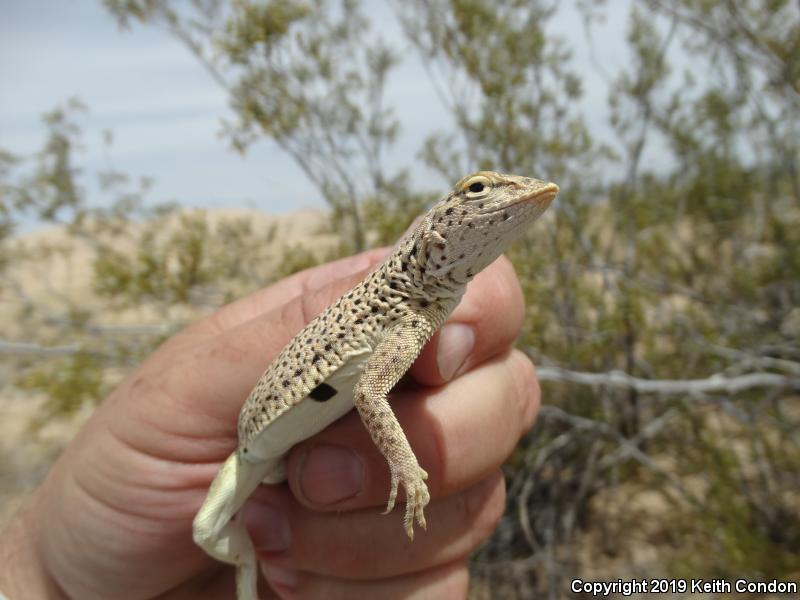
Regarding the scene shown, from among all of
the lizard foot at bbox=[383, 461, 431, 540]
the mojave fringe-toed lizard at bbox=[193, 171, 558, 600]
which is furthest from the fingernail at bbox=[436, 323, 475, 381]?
the lizard foot at bbox=[383, 461, 431, 540]

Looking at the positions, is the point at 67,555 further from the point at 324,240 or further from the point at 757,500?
the point at 324,240

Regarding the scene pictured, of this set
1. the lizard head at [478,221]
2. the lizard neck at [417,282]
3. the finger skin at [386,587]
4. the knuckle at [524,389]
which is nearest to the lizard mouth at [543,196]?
the lizard head at [478,221]

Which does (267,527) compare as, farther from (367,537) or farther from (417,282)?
(417,282)

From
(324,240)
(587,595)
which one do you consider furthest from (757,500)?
(324,240)

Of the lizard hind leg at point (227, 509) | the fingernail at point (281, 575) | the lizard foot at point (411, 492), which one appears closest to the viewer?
the lizard foot at point (411, 492)

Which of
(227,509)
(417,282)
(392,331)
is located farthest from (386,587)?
(417,282)

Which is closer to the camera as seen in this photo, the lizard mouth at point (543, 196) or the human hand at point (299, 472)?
the lizard mouth at point (543, 196)

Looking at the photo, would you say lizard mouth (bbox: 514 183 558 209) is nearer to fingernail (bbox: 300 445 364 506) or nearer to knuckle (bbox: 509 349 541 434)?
knuckle (bbox: 509 349 541 434)

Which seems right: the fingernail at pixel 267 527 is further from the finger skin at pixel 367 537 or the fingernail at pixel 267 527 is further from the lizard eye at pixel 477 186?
the lizard eye at pixel 477 186
